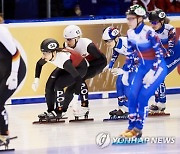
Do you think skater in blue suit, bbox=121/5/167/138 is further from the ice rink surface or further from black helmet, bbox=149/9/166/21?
black helmet, bbox=149/9/166/21

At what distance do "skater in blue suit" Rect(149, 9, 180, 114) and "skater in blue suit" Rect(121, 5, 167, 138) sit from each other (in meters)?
2.05

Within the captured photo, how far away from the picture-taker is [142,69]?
10.3 metres

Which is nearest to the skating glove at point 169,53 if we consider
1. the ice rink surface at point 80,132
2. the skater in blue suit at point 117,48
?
the skater in blue suit at point 117,48

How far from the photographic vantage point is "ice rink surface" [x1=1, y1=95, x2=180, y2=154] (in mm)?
9992

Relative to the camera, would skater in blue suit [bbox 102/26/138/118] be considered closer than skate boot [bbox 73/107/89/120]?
Yes

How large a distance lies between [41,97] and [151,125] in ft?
10.1

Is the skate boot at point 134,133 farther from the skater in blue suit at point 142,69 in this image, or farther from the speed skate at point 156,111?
the speed skate at point 156,111

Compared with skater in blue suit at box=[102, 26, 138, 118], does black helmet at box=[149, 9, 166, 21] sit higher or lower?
higher

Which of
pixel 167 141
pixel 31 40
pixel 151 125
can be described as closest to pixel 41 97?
pixel 31 40

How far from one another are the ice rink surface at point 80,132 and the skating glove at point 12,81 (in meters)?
0.85

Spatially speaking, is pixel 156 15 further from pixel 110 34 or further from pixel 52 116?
pixel 52 116

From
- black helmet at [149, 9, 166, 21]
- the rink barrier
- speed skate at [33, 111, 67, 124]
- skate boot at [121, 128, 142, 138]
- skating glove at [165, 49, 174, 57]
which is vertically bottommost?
skate boot at [121, 128, 142, 138]

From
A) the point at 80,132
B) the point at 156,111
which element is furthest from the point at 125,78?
the point at 156,111

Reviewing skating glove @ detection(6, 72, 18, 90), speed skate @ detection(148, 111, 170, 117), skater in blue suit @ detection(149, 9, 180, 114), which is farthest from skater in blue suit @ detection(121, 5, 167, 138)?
speed skate @ detection(148, 111, 170, 117)
